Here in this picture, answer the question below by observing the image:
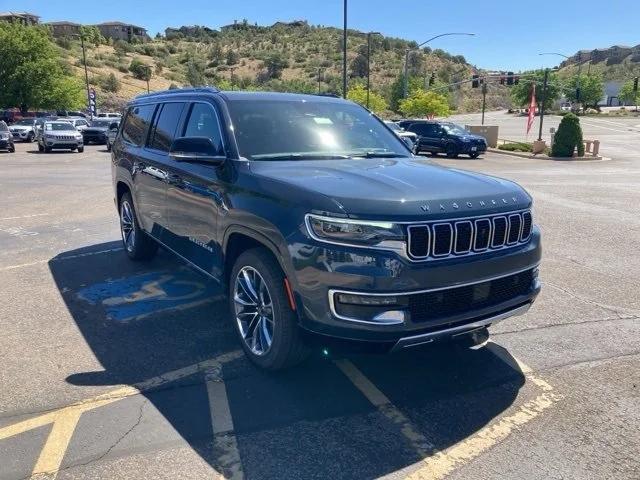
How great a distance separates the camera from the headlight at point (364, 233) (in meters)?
3.18

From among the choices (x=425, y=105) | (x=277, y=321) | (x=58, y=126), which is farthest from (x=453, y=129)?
(x=277, y=321)

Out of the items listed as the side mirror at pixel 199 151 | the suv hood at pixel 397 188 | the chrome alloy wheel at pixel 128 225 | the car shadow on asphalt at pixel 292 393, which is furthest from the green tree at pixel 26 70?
the suv hood at pixel 397 188

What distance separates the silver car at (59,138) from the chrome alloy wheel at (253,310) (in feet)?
87.6

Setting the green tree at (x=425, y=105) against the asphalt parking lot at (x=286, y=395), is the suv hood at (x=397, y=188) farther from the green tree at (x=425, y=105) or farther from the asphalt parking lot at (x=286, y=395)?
the green tree at (x=425, y=105)

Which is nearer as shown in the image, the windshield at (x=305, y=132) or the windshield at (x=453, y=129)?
the windshield at (x=305, y=132)

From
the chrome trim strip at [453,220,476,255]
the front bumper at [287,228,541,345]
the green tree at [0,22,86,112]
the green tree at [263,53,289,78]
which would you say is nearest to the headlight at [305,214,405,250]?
the front bumper at [287,228,541,345]

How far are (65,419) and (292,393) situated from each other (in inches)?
54.3

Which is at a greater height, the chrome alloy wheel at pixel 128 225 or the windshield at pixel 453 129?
the windshield at pixel 453 129

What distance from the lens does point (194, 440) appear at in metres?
3.19

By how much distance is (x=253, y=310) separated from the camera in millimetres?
4020

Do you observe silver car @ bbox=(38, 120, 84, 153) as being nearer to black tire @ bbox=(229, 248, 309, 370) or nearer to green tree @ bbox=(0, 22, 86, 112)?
green tree @ bbox=(0, 22, 86, 112)

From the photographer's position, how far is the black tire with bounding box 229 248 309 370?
3.60 meters

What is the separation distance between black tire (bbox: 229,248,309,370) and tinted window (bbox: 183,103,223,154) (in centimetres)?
100

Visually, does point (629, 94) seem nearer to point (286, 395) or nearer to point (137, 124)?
point (137, 124)
